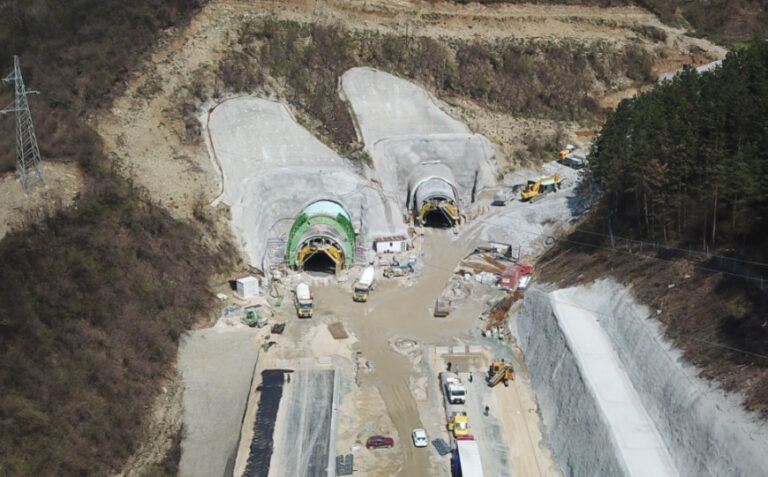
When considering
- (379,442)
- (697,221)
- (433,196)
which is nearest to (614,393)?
(379,442)

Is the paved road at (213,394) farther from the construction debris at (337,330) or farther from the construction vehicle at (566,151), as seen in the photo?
the construction vehicle at (566,151)

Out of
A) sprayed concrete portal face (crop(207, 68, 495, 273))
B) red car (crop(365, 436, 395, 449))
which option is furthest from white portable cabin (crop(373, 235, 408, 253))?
red car (crop(365, 436, 395, 449))

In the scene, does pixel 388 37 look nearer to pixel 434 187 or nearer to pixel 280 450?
pixel 434 187

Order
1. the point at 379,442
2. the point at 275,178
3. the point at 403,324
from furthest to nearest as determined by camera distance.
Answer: the point at 275,178 < the point at 403,324 < the point at 379,442

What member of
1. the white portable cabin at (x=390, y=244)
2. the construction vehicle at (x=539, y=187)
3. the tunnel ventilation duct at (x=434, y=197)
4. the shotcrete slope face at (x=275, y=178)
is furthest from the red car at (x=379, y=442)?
the construction vehicle at (x=539, y=187)

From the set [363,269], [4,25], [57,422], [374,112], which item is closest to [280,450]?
[57,422]

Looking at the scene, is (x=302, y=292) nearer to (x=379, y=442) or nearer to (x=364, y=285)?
(x=364, y=285)
